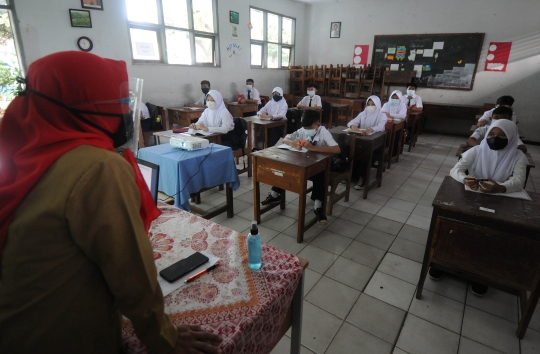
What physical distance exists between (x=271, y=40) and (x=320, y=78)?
167cm

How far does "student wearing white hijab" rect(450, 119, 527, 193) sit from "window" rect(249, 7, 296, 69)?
624 centimetres

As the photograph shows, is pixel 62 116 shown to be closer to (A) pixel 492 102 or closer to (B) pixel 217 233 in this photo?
(B) pixel 217 233

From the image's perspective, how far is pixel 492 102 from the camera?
6.70 metres

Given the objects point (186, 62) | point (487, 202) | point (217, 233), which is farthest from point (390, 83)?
point (217, 233)

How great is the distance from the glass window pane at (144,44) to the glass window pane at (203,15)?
991 millimetres

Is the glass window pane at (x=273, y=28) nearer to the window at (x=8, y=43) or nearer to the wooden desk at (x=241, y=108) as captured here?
the wooden desk at (x=241, y=108)

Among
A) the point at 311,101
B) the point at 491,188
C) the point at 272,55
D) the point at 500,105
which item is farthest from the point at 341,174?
the point at 272,55

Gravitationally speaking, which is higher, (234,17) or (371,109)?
(234,17)

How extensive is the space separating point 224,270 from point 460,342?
58.5 inches

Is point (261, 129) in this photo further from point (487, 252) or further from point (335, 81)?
point (335, 81)

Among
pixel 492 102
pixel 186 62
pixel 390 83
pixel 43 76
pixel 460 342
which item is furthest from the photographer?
pixel 390 83

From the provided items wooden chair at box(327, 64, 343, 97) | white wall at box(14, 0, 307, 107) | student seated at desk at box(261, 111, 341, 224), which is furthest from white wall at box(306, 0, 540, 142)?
student seated at desk at box(261, 111, 341, 224)

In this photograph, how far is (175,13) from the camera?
5.57m

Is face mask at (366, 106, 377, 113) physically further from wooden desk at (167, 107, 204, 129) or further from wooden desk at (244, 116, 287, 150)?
wooden desk at (167, 107, 204, 129)
